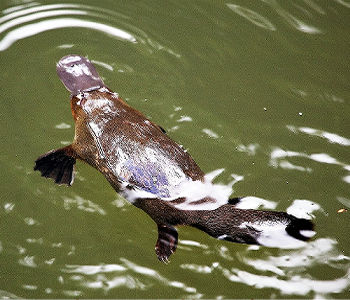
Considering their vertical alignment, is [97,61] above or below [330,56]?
below

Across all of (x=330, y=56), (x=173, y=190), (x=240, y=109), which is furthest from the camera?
(x=330, y=56)

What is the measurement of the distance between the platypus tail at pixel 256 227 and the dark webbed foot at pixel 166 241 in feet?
0.66

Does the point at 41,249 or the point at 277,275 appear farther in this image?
the point at 41,249

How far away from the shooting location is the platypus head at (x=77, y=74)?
152 inches

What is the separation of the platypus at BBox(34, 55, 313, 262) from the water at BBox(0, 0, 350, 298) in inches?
10.2

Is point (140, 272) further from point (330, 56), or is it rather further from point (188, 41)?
point (330, 56)

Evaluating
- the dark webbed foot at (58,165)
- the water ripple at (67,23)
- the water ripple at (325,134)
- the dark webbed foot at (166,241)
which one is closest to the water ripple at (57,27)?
the water ripple at (67,23)

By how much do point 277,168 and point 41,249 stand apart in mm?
1890

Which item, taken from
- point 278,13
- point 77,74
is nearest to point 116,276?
point 77,74

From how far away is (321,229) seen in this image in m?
3.30

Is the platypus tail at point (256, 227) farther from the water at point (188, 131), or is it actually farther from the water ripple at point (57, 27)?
the water ripple at point (57, 27)

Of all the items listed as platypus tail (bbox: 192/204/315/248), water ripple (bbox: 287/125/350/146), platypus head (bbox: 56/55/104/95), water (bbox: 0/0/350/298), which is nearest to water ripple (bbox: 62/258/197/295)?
water (bbox: 0/0/350/298)

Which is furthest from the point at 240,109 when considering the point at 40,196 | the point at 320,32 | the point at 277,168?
the point at 40,196

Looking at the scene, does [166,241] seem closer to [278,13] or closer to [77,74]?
[77,74]
